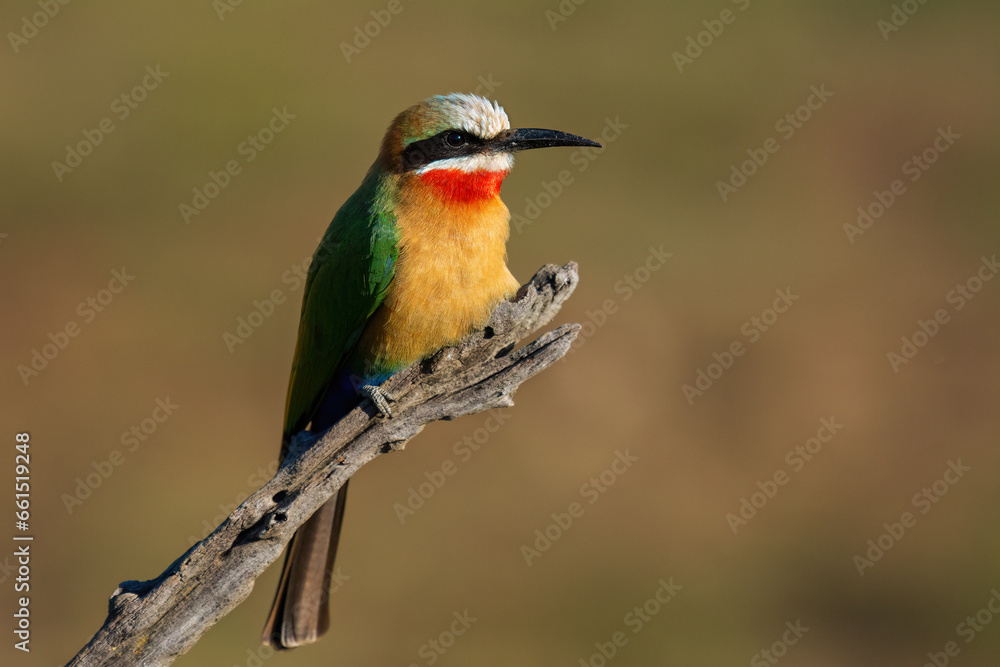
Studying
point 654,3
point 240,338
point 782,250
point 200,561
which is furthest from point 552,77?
point 200,561

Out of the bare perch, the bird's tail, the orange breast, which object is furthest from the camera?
the bird's tail

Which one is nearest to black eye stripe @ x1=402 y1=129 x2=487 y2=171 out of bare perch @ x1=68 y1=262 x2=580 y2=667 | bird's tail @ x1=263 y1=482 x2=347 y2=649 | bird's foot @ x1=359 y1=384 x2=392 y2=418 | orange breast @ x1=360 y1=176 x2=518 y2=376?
orange breast @ x1=360 y1=176 x2=518 y2=376

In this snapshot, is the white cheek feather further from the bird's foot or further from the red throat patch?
the bird's foot

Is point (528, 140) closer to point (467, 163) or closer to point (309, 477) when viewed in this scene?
point (467, 163)

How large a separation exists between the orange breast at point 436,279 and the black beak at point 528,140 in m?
0.27

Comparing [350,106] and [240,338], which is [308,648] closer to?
[240,338]

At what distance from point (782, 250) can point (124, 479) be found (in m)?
6.50

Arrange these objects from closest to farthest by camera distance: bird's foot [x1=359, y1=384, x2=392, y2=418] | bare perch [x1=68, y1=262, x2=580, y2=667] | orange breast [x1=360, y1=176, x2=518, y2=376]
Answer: bare perch [x1=68, y1=262, x2=580, y2=667], bird's foot [x1=359, y1=384, x2=392, y2=418], orange breast [x1=360, y1=176, x2=518, y2=376]

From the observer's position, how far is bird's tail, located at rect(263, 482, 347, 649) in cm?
379

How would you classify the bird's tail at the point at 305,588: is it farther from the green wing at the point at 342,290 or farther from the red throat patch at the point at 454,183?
the red throat patch at the point at 454,183

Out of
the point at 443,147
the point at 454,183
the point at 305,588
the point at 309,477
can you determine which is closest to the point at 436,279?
the point at 454,183

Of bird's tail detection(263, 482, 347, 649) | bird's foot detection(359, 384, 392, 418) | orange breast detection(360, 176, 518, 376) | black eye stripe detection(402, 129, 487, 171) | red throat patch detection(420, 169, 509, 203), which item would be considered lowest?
bird's tail detection(263, 482, 347, 649)

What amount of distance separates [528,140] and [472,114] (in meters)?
0.28

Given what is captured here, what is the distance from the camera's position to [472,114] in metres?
3.82
